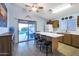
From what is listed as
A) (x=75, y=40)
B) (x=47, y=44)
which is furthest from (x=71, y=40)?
(x=47, y=44)

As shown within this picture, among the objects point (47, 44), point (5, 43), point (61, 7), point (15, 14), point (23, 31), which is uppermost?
point (61, 7)

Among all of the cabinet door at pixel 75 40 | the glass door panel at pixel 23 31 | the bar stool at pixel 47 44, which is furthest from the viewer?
the bar stool at pixel 47 44

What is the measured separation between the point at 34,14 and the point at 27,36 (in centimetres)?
51

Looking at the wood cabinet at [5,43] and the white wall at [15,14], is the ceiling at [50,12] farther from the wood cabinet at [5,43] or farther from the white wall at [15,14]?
the wood cabinet at [5,43]

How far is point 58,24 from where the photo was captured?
242 cm

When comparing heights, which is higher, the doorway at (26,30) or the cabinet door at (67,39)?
the doorway at (26,30)

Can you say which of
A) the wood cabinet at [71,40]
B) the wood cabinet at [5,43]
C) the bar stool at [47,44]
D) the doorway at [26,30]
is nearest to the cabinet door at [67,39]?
the wood cabinet at [71,40]

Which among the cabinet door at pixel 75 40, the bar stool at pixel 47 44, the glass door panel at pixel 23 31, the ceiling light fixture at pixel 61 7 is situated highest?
the ceiling light fixture at pixel 61 7

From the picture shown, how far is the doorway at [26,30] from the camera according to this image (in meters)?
2.39

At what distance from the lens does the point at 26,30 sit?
246 cm

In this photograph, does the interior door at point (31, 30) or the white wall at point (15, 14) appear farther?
the interior door at point (31, 30)

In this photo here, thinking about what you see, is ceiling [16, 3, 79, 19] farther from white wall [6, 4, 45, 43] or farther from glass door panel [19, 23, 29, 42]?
glass door panel [19, 23, 29, 42]

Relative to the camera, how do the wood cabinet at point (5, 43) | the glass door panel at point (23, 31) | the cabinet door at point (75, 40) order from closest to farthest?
the wood cabinet at point (5, 43)
the cabinet door at point (75, 40)
the glass door panel at point (23, 31)

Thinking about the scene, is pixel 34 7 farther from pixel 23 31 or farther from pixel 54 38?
pixel 54 38
